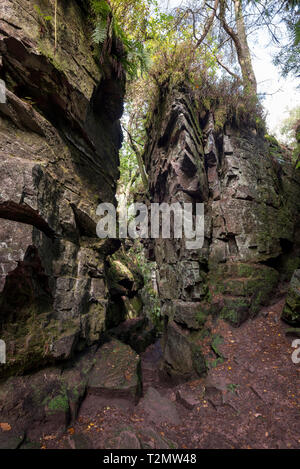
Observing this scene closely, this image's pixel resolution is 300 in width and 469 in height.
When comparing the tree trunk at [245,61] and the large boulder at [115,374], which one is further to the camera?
the tree trunk at [245,61]

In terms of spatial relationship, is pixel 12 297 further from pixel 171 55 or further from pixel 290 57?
pixel 171 55

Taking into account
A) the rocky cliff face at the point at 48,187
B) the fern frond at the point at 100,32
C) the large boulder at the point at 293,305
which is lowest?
the large boulder at the point at 293,305

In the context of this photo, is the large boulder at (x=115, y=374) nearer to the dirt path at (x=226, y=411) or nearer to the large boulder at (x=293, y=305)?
the dirt path at (x=226, y=411)

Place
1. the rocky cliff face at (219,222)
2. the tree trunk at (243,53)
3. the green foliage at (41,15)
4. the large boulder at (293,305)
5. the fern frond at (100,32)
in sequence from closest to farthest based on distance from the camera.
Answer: the green foliage at (41,15)
the fern frond at (100,32)
the large boulder at (293,305)
the rocky cliff face at (219,222)
the tree trunk at (243,53)

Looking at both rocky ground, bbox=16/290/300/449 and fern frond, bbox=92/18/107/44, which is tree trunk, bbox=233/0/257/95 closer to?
fern frond, bbox=92/18/107/44

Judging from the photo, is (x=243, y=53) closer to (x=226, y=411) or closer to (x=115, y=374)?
(x=226, y=411)

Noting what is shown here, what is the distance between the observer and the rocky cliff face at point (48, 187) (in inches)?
150

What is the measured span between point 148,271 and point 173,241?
254 inches

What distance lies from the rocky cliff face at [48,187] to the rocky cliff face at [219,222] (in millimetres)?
3626

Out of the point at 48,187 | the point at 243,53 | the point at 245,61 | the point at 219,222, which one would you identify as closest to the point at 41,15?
the point at 48,187

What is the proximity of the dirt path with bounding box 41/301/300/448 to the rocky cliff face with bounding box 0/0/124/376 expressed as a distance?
1.46 m

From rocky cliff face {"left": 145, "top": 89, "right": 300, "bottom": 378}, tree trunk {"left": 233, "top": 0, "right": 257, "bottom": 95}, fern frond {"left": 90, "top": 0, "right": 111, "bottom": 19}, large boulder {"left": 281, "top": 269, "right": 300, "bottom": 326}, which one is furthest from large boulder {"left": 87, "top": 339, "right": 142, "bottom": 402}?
tree trunk {"left": 233, "top": 0, "right": 257, "bottom": 95}

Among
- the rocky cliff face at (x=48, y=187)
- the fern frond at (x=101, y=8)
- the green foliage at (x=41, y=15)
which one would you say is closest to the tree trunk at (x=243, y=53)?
the rocky cliff face at (x=48, y=187)

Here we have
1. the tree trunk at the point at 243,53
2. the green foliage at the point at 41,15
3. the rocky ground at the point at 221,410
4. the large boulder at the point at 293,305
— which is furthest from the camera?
the tree trunk at the point at 243,53
